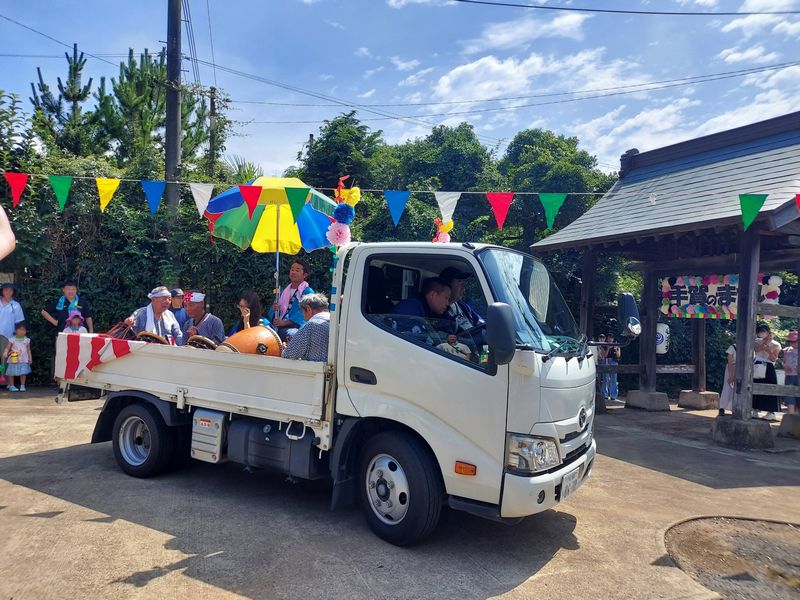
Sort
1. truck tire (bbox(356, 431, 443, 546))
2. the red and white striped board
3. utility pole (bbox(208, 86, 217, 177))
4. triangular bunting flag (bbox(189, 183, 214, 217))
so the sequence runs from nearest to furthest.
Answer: truck tire (bbox(356, 431, 443, 546))
the red and white striped board
triangular bunting flag (bbox(189, 183, 214, 217))
utility pole (bbox(208, 86, 217, 177))

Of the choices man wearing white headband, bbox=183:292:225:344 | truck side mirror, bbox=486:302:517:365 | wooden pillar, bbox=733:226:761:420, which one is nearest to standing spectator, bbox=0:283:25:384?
man wearing white headband, bbox=183:292:225:344

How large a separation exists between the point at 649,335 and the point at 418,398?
8.72 m

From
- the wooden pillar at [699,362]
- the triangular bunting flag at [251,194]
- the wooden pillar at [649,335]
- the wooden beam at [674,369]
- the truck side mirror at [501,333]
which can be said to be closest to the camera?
the truck side mirror at [501,333]

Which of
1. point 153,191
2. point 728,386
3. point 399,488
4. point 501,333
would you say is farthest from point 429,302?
point 728,386

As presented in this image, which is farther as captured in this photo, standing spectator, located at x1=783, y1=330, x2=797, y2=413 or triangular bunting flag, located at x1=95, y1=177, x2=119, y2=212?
standing spectator, located at x1=783, y1=330, x2=797, y2=413

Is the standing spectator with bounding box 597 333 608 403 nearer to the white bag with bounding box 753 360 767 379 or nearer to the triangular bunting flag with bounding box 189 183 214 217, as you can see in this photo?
the white bag with bounding box 753 360 767 379

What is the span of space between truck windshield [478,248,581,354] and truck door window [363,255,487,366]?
183 mm

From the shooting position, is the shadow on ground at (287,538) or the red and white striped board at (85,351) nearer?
the shadow on ground at (287,538)

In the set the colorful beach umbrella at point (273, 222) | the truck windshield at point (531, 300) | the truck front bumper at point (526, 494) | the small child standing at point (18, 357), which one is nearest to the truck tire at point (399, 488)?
the truck front bumper at point (526, 494)

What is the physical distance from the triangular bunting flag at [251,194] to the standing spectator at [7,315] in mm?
5403

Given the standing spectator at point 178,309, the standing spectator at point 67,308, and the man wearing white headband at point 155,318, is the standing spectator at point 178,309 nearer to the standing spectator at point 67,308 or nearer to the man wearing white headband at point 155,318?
the man wearing white headband at point 155,318

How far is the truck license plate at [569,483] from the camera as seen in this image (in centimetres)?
391

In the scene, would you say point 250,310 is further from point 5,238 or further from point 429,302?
A: point 5,238

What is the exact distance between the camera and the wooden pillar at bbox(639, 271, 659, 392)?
36.7 feet
